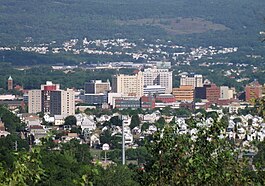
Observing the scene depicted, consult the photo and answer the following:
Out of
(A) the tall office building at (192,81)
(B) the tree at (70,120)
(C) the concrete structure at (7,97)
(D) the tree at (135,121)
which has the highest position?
(A) the tall office building at (192,81)

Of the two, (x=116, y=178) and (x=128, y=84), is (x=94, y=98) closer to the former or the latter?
(x=128, y=84)

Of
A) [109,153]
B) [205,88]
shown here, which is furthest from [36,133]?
[205,88]

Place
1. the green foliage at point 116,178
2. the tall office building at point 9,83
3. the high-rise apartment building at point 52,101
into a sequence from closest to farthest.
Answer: the green foliage at point 116,178, the high-rise apartment building at point 52,101, the tall office building at point 9,83

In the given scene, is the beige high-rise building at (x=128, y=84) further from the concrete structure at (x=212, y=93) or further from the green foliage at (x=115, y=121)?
the green foliage at (x=115, y=121)

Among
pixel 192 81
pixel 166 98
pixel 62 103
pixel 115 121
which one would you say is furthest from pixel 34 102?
pixel 192 81

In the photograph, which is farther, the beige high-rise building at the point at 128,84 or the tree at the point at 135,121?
the beige high-rise building at the point at 128,84

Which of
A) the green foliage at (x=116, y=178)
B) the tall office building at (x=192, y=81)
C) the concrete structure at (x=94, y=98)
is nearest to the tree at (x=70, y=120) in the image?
the concrete structure at (x=94, y=98)

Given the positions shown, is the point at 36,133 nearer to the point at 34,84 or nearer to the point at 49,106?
the point at 49,106
